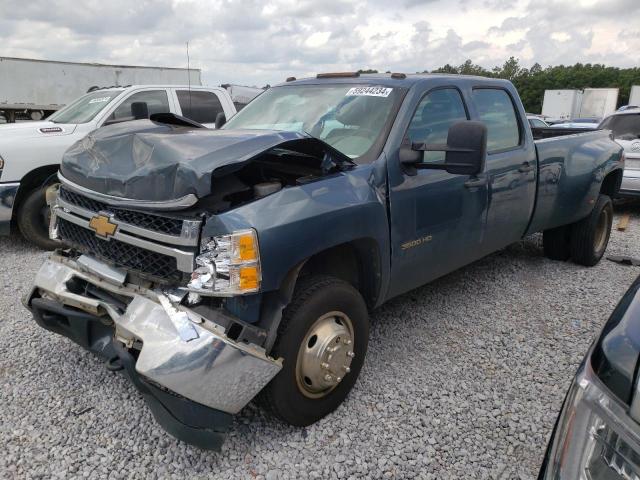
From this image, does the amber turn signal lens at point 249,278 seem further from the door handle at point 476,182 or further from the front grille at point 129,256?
the door handle at point 476,182

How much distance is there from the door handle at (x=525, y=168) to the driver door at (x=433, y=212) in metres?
0.60

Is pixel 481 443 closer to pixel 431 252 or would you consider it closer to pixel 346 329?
pixel 346 329

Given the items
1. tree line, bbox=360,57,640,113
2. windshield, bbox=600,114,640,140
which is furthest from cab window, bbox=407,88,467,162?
tree line, bbox=360,57,640,113

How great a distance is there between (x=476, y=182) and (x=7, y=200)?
16.1 feet

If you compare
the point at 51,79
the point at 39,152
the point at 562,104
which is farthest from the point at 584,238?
the point at 562,104

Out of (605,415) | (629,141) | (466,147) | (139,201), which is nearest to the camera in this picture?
(605,415)

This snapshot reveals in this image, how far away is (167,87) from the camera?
7.31m

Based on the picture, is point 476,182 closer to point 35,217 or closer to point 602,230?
point 602,230

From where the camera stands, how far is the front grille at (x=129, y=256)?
2.41 metres

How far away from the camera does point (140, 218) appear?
249cm

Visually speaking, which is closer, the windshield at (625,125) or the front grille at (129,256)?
the front grille at (129,256)

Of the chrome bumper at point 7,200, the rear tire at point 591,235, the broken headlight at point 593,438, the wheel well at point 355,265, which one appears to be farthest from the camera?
the chrome bumper at point 7,200

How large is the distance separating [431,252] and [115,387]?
7.13ft

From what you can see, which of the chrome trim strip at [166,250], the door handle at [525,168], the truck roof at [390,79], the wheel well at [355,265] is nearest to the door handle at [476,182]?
the door handle at [525,168]
